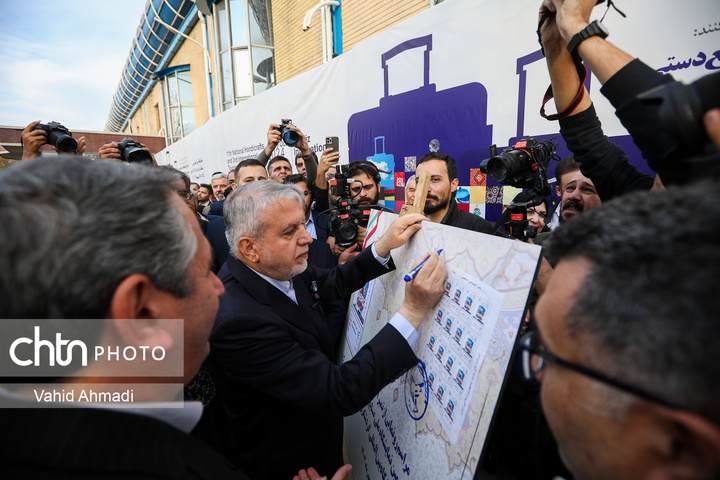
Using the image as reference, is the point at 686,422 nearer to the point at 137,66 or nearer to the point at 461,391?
the point at 461,391

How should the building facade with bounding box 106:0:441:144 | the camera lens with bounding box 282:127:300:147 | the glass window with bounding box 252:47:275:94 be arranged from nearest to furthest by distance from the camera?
1. the camera lens with bounding box 282:127:300:147
2. the building facade with bounding box 106:0:441:144
3. the glass window with bounding box 252:47:275:94

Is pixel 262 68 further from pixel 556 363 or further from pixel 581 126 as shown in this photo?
pixel 556 363

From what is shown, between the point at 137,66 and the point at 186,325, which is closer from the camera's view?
the point at 186,325

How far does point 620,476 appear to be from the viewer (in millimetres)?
463

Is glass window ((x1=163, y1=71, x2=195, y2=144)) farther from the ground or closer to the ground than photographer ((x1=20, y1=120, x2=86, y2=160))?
farther from the ground

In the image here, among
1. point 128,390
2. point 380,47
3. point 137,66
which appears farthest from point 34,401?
point 137,66

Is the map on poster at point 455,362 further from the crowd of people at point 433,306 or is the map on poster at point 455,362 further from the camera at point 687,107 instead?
the camera at point 687,107

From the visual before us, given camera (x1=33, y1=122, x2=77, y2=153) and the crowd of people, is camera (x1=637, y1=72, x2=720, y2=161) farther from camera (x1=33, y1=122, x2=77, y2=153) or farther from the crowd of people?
camera (x1=33, y1=122, x2=77, y2=153)

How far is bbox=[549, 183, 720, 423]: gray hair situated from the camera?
38 cm

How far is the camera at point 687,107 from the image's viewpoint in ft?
1.53

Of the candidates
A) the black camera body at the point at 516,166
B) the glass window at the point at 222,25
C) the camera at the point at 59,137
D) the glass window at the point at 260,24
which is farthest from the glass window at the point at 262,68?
the black camera body at the point at 516,166

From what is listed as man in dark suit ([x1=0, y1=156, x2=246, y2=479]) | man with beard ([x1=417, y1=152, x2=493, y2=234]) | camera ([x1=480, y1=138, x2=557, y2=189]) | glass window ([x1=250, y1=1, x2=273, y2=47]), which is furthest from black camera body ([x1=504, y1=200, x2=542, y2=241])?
glass window ([x1=250, y1=1, x2=273, y2=47])

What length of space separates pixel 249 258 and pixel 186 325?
0.72 meters

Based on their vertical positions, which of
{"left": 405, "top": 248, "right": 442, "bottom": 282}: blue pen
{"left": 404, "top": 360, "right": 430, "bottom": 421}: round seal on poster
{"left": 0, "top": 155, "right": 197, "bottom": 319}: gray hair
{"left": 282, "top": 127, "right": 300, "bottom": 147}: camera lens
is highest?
{"left": 282, "top": 127, "right": 300, "bottom": 147}: camera lens
